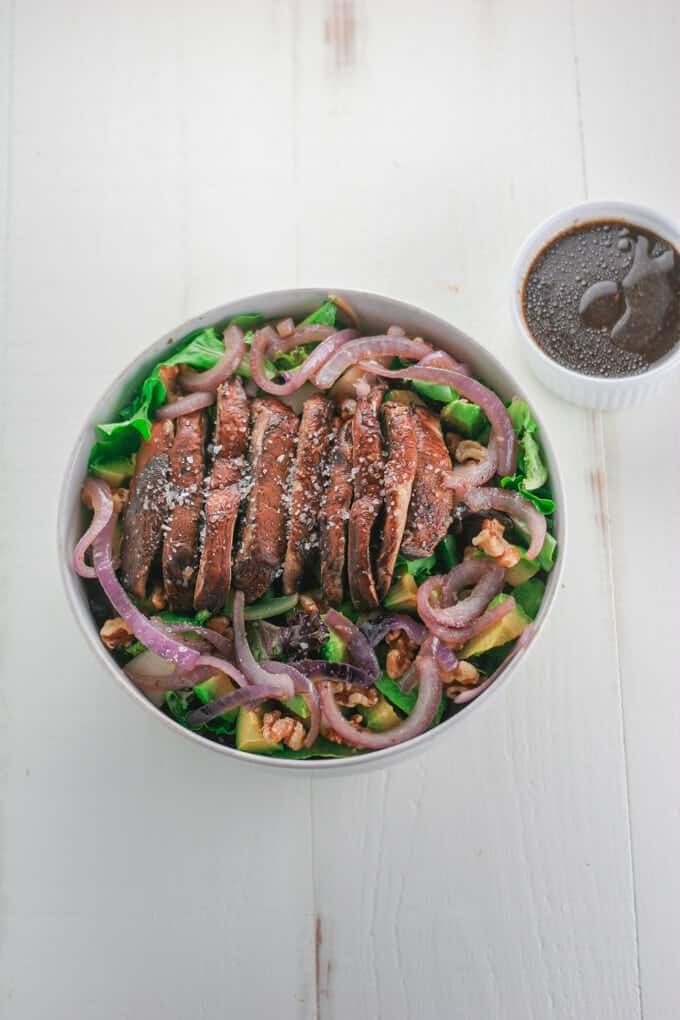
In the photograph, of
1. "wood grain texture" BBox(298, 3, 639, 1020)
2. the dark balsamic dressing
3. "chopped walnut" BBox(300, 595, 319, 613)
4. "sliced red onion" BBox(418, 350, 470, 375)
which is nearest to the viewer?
"chopped walnut" BBox(300, 595, 319, 613)

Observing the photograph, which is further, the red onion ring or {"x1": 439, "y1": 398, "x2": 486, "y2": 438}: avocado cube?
the red onion ring

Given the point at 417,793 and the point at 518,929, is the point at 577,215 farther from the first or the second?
the point at 518,929

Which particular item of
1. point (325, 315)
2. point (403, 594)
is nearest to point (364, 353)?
point (325, 315)

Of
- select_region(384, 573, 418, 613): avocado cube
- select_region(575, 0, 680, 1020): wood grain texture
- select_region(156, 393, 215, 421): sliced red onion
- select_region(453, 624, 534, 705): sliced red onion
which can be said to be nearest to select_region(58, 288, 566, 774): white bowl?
select_region(453, 624, 534, 705): sliced red onion

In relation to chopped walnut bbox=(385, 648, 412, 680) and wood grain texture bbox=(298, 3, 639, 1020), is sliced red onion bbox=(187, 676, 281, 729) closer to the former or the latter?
chopped walnut bbox=(385, 648, 412, 680)

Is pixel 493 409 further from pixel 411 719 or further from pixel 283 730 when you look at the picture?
pixel 283 730

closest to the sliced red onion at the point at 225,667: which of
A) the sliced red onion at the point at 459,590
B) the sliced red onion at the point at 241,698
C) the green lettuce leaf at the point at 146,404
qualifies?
the sliced red onion at the point at 241,698

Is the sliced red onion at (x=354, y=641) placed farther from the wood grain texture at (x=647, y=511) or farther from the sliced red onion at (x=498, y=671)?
the wood grain texture at (x=647, y=511)
